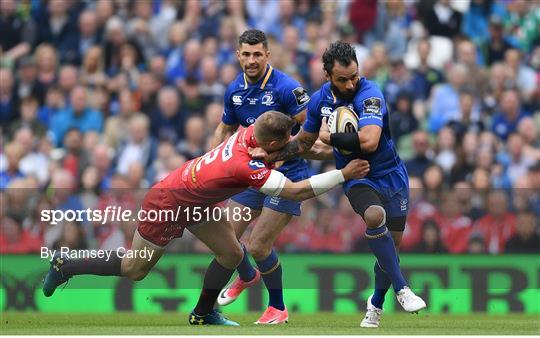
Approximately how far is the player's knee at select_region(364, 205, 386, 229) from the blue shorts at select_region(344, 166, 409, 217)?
15.6 inches

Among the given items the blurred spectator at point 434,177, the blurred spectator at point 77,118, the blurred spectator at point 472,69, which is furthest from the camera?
the blurred spectator at point 472,69

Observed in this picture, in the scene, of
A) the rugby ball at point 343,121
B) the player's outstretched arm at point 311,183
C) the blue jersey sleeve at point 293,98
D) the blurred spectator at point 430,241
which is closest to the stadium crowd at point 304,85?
the blurred spectator at point 430,241

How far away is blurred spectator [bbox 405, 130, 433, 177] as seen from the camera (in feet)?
58.0

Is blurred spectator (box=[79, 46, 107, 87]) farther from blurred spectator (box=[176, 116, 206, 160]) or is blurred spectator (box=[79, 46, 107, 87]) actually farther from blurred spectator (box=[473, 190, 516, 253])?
blurred spectator (box=[473, 190, 516, 253])

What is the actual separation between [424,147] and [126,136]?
159 inches

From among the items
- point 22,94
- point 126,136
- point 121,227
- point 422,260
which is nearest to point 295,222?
point 422,260

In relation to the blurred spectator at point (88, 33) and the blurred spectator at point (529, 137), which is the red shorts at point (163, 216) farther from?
the blurred spectator at point (88, 33)

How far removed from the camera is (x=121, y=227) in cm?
1413

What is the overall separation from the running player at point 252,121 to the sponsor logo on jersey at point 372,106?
1.28 meters

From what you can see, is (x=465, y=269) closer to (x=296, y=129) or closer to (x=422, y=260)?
(x=422, y=260)

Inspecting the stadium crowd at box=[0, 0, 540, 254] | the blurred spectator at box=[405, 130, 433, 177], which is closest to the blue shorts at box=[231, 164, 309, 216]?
the stadium crowd at box=[0, 0, 540, 254]

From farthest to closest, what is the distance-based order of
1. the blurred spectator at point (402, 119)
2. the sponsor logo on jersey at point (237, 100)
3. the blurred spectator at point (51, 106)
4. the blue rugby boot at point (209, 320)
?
the blurred spectator at point (51, 106) → the blurred spectator at point (402, 119) → the sponsor logo on jersey at point (237, 100) → the blue rugby boot at point (209, 320)

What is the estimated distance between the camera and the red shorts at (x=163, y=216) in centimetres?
1262

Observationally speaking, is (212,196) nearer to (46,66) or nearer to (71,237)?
(71,237)
